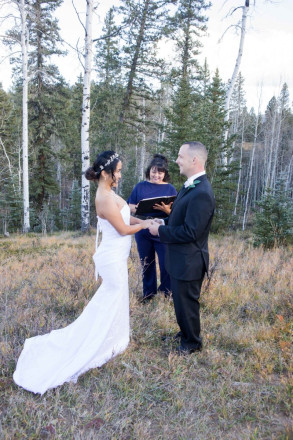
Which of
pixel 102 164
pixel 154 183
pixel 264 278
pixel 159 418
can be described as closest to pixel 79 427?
pixel 159 418

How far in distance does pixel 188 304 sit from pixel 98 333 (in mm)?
1007

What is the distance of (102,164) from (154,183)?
1.67 m

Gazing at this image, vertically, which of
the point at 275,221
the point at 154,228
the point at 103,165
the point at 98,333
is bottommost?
the point at 98,333

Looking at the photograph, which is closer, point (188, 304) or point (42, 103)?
point (188, 304)

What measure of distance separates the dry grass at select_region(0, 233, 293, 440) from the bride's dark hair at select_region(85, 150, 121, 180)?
72.3 inches

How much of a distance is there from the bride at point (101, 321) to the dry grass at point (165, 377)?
0.45ft

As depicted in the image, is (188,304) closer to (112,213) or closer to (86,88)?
(112,213)

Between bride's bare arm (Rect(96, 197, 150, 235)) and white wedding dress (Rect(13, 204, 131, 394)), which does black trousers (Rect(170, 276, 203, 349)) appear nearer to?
white wedding dress (Rect(13, 204, 131, 394))

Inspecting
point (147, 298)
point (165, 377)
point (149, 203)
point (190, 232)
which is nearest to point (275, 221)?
point (147, 298)

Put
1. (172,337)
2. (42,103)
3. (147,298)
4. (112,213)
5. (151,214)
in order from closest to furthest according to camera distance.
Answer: (112,213), (172,337), (151,214), (147,298), (42,103)

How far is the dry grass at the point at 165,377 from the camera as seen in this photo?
2418 mm

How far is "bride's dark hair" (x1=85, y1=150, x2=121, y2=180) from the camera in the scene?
303cm

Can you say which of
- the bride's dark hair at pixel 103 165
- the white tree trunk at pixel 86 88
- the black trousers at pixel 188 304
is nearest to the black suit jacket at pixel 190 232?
the black trousers at pixel 188 304

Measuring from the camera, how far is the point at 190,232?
2859mm
